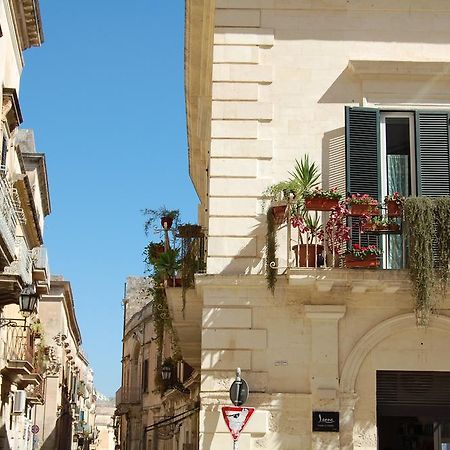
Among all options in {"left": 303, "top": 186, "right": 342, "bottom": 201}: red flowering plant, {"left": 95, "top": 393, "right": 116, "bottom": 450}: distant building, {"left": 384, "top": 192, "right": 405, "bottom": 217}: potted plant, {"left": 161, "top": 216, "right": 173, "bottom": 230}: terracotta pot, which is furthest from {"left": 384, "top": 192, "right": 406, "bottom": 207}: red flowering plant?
{"left": 95, "top": 393, "right": 116, "bottom": 450}: distant building

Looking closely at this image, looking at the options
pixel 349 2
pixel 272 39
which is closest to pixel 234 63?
pixel 272 39

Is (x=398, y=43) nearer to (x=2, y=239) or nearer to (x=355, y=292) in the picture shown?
(x=355, y=292)

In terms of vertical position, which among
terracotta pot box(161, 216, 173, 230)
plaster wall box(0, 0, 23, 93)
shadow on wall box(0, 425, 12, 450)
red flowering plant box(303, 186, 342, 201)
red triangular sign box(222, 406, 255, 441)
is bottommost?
red triangular sign box(222, 406, 255, 441)

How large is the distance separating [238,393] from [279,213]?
273 cm

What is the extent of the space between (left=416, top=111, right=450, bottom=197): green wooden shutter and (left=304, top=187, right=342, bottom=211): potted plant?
163cm

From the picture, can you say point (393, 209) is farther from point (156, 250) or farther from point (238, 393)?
point (156, 250)

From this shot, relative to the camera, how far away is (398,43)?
1557 cm

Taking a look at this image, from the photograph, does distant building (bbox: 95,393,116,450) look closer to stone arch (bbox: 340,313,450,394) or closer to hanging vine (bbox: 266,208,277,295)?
stone arch (bbox: 340,313,450,394)

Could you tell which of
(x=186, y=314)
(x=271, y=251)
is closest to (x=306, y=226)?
(x=271, y=251)

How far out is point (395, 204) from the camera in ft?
47.1

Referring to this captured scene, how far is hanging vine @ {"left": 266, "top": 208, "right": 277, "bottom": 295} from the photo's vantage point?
14258mm

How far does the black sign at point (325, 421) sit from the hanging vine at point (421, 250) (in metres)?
1.88

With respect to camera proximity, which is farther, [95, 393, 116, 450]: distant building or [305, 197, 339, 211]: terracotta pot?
[95, 393, 116, 450]: distant building

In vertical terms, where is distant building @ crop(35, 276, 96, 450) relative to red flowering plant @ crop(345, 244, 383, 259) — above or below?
above
